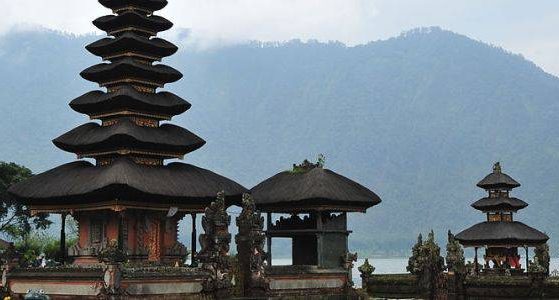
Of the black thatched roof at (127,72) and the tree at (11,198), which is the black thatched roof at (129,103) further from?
the tree at (11,198)

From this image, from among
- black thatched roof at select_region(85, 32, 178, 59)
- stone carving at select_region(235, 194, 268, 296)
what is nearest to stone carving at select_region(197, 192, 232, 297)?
stone carving at select_region(235, 194, 268, 296)

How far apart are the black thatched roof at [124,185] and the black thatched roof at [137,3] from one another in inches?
324

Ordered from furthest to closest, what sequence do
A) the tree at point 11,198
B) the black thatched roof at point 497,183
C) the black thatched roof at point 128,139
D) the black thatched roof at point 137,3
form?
the tree at point 11,198
the black thatched roof at point 497,183
the black thatched roof at point 137,3
the black thatched roof at point 128,139

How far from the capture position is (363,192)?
135 ft

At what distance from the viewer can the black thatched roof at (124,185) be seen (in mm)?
33150

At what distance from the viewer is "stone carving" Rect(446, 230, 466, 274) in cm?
4431

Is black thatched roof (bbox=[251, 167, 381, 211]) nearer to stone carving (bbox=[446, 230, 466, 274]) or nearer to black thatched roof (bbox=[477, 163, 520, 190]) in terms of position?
stone carving (bbox=[446, 230, 466, 274])

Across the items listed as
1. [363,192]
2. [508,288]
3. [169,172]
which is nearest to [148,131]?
[169,172]

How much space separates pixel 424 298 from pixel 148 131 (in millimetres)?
A: 18241

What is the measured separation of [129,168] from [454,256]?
19416mm

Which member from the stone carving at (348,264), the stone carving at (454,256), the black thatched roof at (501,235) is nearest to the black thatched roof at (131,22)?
the stone carving at (348,264)

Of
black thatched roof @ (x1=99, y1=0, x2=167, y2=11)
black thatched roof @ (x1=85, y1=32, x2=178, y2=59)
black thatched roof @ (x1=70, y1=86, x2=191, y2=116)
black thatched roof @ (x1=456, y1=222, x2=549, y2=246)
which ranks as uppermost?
black thatched roof @ (x1=99, y1=0, x2=167, y2=11)

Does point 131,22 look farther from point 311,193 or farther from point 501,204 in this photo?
point 501,204

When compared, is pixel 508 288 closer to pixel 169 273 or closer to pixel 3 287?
pixel 169 273
